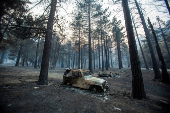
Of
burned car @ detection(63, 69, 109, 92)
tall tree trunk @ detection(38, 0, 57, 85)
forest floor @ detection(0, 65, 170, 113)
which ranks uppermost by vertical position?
tall tree trunk @ detection(38, 0, 57, 85)

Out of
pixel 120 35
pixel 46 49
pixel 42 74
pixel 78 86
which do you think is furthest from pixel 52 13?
pixel 120 35

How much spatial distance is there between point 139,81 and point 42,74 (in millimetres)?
7465

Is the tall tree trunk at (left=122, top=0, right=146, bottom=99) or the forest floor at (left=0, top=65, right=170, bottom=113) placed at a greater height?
the tall tree trunk at (left=122, top=0, right=146, bottom=99)

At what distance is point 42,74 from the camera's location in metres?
6.48

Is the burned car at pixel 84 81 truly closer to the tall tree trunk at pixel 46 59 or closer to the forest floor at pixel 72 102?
the forest floor at pixel 72 102

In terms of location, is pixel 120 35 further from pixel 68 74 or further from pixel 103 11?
pixel 68 74

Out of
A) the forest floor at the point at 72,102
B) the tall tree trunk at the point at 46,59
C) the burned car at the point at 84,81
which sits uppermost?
the tall tree trunk at the point at 46,59

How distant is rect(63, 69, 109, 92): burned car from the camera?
5.20m

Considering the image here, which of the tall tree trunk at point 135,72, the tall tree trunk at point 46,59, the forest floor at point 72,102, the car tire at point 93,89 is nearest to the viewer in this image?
the forest floor at point 72,102

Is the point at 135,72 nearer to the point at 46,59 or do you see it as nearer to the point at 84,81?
the point at 84,81

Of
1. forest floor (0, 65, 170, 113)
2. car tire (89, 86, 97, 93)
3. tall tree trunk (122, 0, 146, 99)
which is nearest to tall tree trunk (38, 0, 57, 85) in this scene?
forest floor (0, 65, 170, 113)

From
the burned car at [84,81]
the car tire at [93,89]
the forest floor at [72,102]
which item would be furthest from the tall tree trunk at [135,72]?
the car tire at [93,89]

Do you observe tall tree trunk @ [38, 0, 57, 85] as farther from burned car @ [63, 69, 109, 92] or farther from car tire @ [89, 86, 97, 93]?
car tire @ [89, 86, 97, 93]

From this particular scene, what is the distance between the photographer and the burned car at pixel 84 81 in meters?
5.20
